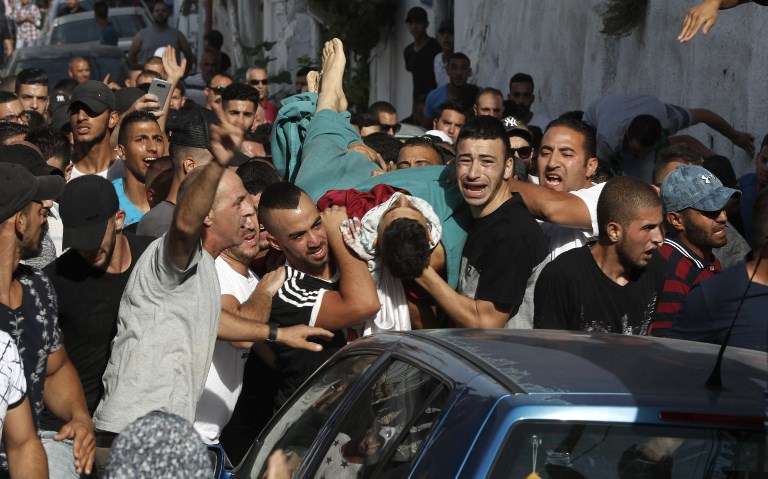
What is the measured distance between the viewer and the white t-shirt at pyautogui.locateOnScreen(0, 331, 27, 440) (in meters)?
3.92

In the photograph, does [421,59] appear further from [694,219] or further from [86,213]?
[86,213]

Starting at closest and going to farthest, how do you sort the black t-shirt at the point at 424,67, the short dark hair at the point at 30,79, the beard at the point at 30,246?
the beard at the point at 30,246
the short dark hair at the point at 30,79
the black t-shirt at the point at 424,67

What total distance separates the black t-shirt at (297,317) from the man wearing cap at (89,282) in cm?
67

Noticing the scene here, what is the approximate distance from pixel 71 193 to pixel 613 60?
740cm

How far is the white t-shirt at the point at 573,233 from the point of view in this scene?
19.7 feet

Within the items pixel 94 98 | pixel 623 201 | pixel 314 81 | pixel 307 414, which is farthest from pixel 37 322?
pixel 94 98

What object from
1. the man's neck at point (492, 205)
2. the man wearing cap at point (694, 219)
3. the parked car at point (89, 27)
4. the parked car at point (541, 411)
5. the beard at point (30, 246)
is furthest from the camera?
the parked car at point (89, 27)

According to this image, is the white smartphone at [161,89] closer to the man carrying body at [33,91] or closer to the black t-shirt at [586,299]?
the man carrying body at [33,91]

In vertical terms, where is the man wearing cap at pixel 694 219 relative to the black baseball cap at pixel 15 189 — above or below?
below

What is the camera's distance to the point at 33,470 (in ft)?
13.6

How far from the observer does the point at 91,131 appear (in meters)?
8.43

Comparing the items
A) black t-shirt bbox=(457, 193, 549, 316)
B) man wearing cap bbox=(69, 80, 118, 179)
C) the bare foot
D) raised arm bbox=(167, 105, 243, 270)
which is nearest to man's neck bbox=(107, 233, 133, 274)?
raised arm bbox=(167, 105, 243, 270)

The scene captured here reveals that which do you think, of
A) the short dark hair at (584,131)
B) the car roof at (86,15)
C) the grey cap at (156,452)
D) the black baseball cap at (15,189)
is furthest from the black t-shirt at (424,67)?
the grey cap at (156,452)

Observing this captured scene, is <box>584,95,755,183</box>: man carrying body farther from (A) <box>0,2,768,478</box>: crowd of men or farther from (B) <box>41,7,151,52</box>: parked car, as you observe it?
(B) <box>41,7,151,52</box>: parked car
